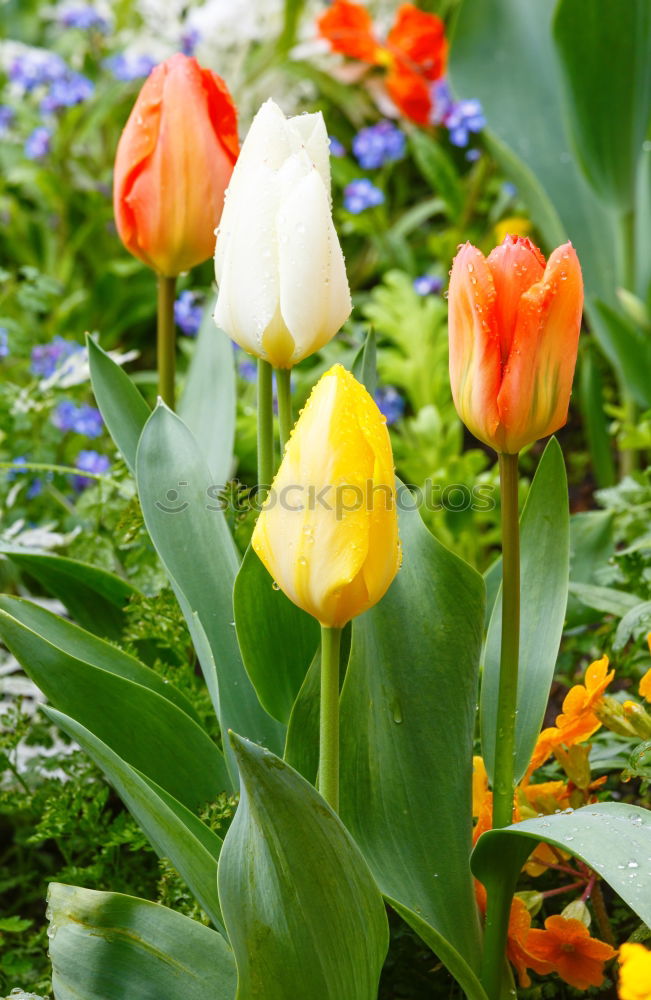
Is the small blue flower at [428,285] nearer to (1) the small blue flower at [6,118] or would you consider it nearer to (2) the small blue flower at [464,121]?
(2) the small blue flower at [464,121]

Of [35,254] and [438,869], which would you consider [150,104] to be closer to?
[438,869]

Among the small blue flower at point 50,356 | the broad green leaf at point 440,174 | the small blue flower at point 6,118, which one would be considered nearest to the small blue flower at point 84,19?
the small blue flower at point 6,118

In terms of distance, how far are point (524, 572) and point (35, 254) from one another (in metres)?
2.16

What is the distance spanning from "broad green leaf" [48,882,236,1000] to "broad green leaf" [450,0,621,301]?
5.48ft

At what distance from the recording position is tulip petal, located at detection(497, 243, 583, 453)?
78cm

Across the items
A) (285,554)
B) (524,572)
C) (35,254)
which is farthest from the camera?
(35,254)

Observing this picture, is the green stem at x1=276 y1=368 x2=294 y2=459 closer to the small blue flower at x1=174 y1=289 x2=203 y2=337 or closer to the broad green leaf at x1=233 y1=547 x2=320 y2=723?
the broad green leaf at x1=233 y1=547 x2=320 y2=723

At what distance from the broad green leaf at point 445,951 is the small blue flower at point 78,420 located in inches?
44.9

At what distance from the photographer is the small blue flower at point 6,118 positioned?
3025 mm

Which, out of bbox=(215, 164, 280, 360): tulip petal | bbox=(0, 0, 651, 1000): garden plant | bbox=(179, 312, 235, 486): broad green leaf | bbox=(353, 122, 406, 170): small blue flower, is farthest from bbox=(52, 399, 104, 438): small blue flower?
bbox=(353, 122, 406, 170): small blue flower

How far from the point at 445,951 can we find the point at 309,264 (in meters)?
0.55

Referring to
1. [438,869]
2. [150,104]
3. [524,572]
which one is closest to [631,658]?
[524,572]

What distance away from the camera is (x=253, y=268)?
887 mm

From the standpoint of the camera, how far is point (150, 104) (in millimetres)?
1120
